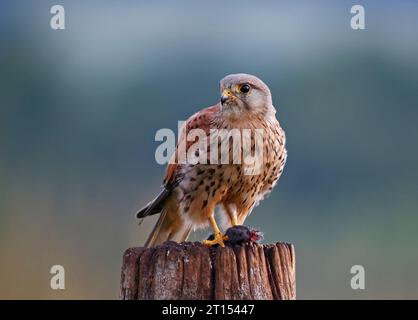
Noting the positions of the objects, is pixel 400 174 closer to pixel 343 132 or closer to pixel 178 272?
pixel 343 132

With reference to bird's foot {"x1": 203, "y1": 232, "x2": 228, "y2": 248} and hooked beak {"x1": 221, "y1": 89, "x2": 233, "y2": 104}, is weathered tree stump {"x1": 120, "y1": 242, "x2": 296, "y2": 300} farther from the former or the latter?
hooked beak {"x1": 221, "y1": 89, "x2": 233, "y2": 104}

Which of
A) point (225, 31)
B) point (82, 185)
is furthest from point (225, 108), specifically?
point (225, 31)

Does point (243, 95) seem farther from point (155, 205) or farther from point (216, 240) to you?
point (216, 240)

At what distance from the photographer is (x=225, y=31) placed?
3750cm

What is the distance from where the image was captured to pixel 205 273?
533 centimetres

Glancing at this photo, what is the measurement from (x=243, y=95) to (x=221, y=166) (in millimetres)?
502

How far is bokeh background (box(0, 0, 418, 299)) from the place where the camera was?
472 inches

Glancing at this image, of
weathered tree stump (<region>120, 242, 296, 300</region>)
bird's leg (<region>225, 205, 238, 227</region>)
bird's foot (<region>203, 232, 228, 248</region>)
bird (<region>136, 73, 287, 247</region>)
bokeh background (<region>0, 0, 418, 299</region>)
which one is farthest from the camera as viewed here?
bokeh background (<region>0, 0, 418, 299</region>)

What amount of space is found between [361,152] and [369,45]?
13.5m

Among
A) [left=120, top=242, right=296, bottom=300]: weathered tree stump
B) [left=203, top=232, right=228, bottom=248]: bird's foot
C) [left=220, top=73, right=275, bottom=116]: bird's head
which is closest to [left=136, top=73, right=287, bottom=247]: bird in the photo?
[left=220, top=73, right=275, bottom=116]: bird's head

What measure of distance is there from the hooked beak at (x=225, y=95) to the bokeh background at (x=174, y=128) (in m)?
2.78

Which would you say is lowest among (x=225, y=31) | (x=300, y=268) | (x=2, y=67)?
(x=300, y=268)

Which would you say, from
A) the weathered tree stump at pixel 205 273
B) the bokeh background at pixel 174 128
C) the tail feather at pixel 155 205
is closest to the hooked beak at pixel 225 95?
the tail feather at pixel 155 205

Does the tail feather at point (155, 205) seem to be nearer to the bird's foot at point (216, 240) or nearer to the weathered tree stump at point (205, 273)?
the bird's foot at point (216, 240)
